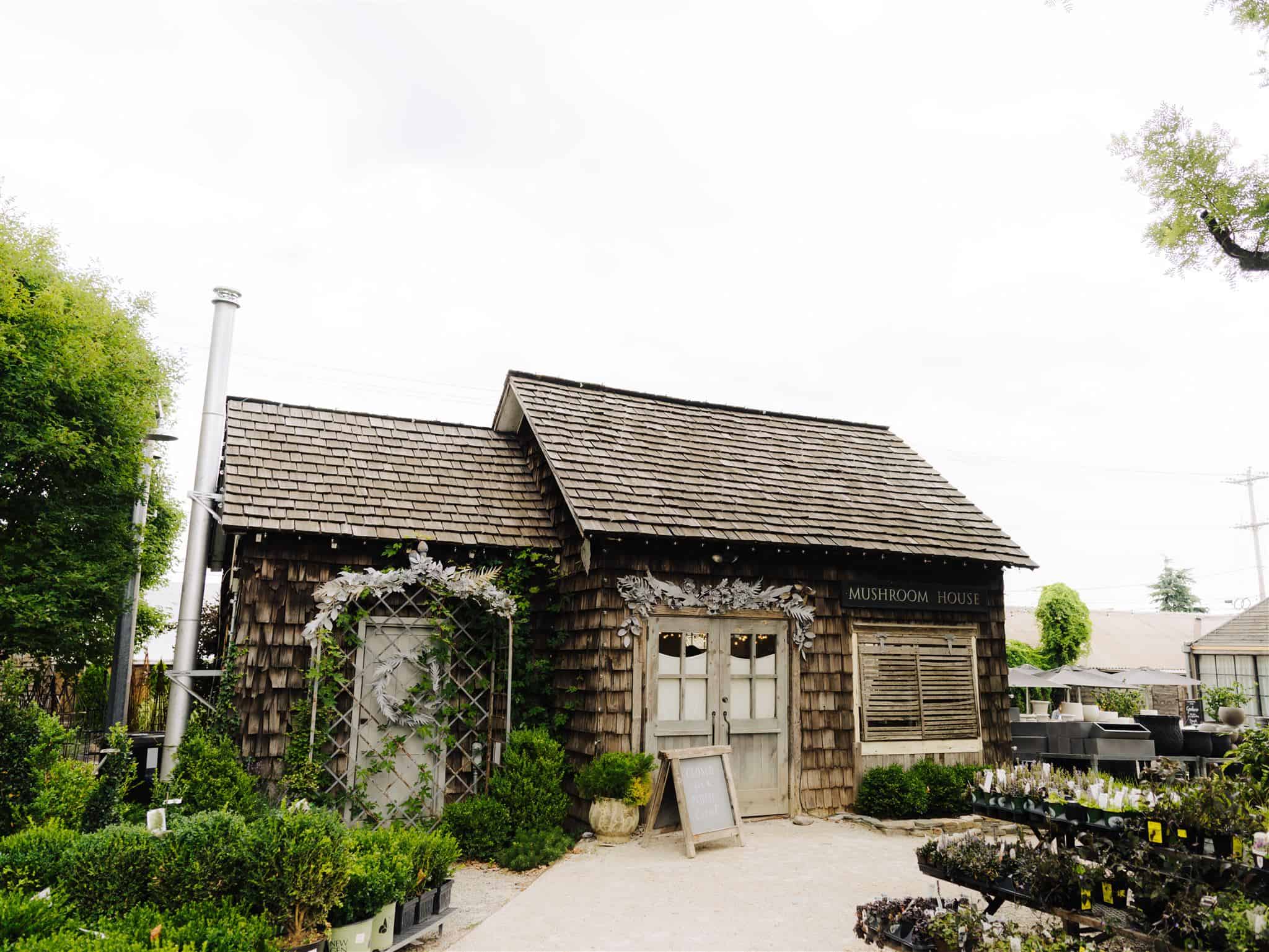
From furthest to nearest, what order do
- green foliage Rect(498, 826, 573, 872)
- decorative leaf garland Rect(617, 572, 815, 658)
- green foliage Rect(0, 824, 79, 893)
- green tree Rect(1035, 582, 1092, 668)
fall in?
green tree Rect(1035, 582, 1092, 668), decorative leaf garland Rect(617, 572, 815, 658), green foliage Rect(498, 826, 573, 872), green foliage Rect(0, 824, 79, 893)

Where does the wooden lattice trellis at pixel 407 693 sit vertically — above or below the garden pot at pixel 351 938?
above

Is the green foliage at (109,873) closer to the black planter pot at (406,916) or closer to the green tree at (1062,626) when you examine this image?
the black planter pot at (406,916)

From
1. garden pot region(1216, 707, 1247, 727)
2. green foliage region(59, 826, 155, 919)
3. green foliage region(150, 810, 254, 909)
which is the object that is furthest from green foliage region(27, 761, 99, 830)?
garden pot region(1216, 707, 1247, 727)

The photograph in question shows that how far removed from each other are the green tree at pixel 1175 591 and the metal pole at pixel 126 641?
181 ft

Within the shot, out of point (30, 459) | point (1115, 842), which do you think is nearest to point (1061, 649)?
point (1115, 842)

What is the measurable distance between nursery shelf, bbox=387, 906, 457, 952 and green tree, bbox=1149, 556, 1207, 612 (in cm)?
5539

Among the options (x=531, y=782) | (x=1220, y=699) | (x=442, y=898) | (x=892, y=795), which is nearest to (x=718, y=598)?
(x=531, y=782)

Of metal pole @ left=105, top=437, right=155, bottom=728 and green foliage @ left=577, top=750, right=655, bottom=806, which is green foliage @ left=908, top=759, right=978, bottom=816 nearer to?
green foliage @ left=577, top=750, right=655, bottom=806

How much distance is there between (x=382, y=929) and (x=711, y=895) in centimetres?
269

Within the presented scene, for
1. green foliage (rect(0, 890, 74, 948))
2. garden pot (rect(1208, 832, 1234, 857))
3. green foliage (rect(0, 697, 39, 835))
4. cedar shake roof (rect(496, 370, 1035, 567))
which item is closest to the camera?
green foliage (rect(0, 890, 74, 948))

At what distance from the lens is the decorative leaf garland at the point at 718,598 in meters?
9.08

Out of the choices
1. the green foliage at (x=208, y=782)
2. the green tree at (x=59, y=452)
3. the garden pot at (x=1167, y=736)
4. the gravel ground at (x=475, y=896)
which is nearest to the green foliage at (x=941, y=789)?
the gravel ground at (x=475, y=896)

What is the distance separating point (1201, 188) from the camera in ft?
26.2

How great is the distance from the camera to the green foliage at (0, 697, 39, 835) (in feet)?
18.1
